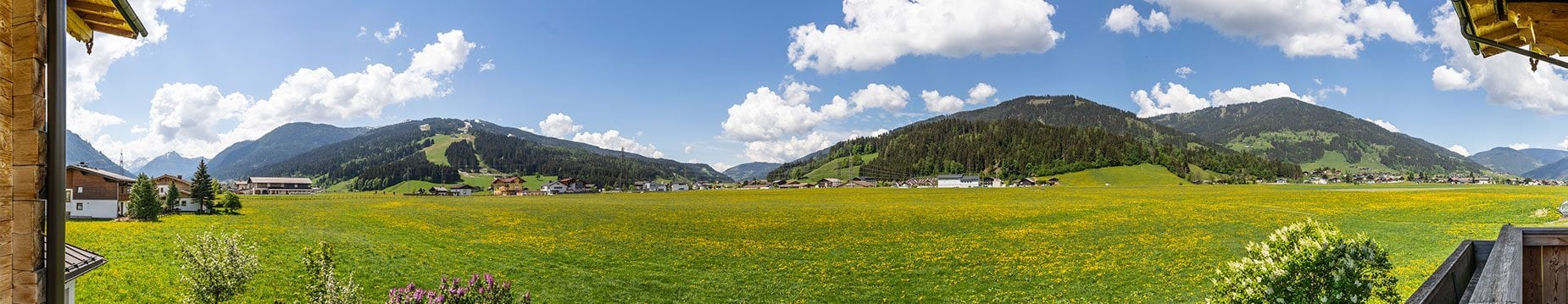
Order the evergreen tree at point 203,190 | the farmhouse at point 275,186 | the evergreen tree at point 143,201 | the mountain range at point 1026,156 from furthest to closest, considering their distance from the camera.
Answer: the mountain range at point 1026,156 → the farmhouse at point 275,186 → the evergreen tree at point 203,190 → the evergreen tree at point 143,201

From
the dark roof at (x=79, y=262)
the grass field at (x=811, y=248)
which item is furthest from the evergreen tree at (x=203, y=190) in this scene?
the dark roof at (x=79, y=262)

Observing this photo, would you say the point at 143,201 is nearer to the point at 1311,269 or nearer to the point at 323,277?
the point at 323,277

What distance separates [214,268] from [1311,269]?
23703 mm

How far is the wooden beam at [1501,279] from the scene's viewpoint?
6.59 ft

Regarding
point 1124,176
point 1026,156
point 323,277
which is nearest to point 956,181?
point 1124,176

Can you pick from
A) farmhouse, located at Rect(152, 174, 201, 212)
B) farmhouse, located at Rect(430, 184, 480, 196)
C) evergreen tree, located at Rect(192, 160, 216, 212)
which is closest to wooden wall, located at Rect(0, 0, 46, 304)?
farmhouse, located at Rect(152, 174, 201, 212)

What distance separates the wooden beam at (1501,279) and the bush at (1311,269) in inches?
294

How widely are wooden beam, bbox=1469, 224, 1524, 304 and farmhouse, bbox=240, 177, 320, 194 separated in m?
92.1

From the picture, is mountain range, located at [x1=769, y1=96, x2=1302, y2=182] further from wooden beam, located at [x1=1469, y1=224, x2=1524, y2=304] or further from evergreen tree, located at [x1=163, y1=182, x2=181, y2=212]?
wooden beam, located at [x1=1469, y1=224, x2=1524, y2=304]

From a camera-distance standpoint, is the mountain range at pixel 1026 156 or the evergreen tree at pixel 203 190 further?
the mountain range at pixel 1026 156

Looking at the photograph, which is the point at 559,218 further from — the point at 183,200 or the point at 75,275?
the point at 75,275

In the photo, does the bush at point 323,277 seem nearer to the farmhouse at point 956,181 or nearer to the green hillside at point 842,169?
the farmhouse at point 956,181

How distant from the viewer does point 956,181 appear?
411 ft

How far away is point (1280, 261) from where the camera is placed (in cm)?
987
